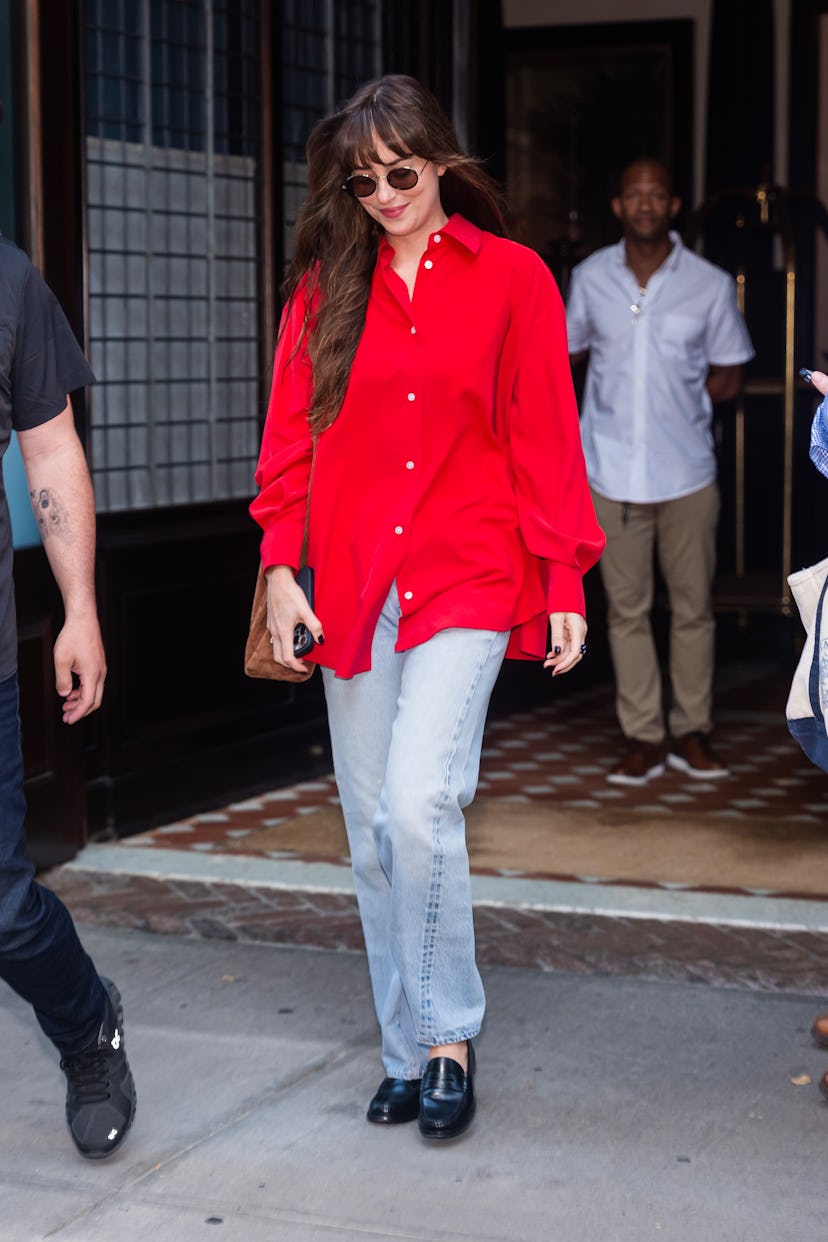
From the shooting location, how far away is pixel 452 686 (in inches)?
137

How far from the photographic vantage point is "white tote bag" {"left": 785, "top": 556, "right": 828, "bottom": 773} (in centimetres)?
363

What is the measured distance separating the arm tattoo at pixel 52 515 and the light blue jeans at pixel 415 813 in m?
0.57

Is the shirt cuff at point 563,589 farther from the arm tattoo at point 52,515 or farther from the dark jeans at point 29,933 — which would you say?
the dark jeans at point 29,933

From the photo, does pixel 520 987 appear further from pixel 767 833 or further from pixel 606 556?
pixel 606 556

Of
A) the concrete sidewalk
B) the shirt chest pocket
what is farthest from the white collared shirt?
the concrete sidewalk

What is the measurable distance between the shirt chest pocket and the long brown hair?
3290 mm

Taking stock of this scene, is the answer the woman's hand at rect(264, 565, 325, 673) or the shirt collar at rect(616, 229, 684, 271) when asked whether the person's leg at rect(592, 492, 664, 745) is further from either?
the woman's hand at rect(264, 565, 325, 673)

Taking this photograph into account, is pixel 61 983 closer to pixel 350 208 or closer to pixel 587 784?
pixel 350 208

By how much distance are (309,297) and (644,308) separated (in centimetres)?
346

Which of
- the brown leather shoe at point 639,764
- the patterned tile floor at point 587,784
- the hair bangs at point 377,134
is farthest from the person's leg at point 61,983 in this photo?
the brown leather shoe at point 639,764

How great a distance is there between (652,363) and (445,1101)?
12.8ft

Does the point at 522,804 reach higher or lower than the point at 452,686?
lower

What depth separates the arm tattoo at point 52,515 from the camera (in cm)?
347

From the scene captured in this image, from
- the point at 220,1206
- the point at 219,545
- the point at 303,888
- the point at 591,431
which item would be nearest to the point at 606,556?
the point at 591,431
